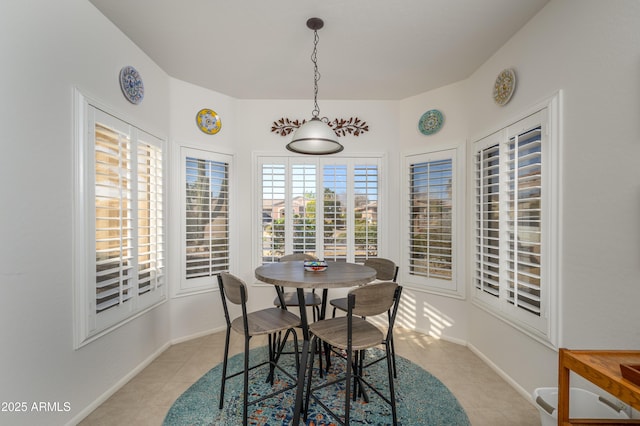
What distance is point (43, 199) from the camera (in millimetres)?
1644

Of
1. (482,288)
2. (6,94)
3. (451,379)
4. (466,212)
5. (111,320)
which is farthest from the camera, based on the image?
(466,212)

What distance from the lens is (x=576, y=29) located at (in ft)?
5.63

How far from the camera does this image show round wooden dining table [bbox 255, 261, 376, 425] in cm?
178

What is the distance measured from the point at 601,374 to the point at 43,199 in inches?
113

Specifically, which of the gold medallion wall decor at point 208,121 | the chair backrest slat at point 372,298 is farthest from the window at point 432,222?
the gold medallion wall decor at point 208,121

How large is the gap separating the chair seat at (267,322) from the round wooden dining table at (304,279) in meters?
0.12

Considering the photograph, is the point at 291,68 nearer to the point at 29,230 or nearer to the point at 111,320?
→ the point at 29,230

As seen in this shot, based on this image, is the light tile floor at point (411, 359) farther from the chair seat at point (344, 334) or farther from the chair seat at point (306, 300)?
the chair seat at point (344, 334)

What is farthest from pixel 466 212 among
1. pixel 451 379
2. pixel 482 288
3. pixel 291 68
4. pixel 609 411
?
pixel 291 68

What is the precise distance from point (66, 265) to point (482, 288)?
11.1 feet

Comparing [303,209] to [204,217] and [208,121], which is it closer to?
[204,217]

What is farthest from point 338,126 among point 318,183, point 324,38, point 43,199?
point 43,199

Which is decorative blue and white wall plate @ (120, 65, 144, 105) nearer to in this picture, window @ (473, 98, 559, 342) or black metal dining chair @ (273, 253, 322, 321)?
black metal dining chair @ (273, 253, 322, 321)

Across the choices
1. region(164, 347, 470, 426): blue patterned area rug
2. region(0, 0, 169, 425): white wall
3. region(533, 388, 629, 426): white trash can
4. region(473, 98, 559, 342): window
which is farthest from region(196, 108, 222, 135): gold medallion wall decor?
region(533, 388, 629, 426): white trash can
